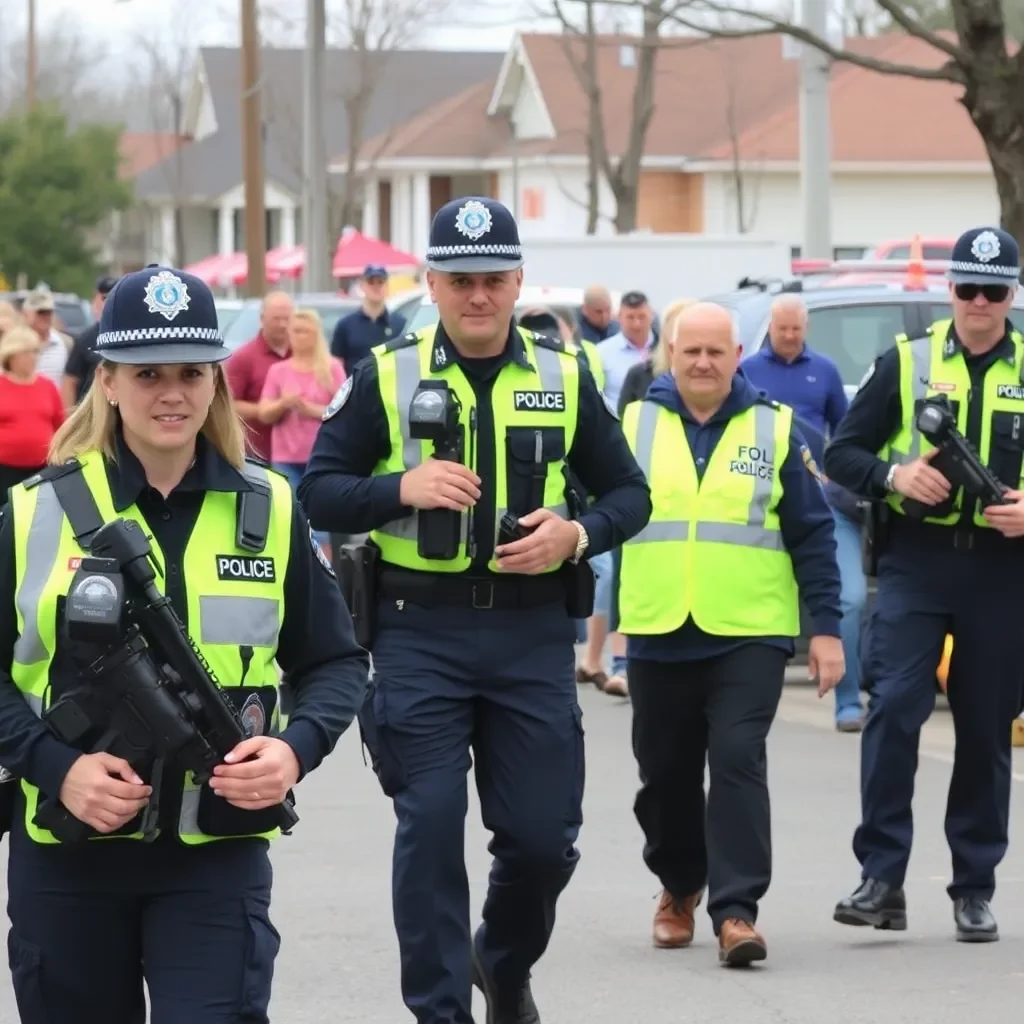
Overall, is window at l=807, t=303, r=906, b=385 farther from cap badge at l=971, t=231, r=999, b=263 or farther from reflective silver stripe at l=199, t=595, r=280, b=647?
reflective silver stripe at l=199, t=595, r=280, b=647

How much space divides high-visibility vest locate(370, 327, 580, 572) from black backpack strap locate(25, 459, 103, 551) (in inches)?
65.5

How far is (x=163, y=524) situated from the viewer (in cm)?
432

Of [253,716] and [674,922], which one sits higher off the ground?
[253,716]

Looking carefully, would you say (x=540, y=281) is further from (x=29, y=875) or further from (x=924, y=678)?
(x=29, y=875)

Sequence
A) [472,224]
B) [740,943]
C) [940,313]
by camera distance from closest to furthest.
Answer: [472,224] → [740,943] → [940,313]

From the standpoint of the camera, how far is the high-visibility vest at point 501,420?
19.4 ft

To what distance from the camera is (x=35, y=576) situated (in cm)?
422

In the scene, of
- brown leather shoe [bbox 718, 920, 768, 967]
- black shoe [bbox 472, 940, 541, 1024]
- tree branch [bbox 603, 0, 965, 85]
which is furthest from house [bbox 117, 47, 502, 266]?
black shoe [bbox 472, 940, 541, 1024]

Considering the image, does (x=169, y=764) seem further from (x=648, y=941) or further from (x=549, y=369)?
(x=648, y=941)

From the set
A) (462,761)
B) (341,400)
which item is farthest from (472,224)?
(462,761)

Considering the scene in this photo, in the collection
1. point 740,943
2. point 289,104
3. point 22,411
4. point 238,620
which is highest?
point 289,104

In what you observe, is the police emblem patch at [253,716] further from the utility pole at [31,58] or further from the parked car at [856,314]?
the utility pole at [31,58]

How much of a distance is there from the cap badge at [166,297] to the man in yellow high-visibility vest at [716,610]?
10.3 feet

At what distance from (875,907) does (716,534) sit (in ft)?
3.99
